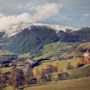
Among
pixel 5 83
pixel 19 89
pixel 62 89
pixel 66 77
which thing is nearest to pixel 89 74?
pixel 66 77

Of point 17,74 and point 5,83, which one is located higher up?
point 17,74

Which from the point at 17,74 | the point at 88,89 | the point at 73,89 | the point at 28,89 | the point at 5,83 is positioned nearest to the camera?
the point at 88,89

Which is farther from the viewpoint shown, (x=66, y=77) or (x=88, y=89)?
(x=66, y=77)

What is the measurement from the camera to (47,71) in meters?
172

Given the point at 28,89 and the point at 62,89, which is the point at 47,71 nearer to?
the point at 28,89

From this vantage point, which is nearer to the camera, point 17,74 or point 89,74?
point 17,74

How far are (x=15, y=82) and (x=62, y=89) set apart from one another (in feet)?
139

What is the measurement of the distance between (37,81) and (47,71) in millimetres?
25526

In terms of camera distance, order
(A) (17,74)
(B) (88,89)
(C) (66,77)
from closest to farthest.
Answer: (B) (88,89)
(A) (17,74)
(C) (66,77)

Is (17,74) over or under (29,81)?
over

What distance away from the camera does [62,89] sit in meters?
96.1

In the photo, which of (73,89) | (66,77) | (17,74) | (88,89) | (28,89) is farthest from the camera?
(66,77)

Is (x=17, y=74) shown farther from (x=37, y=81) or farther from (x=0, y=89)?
(x=37, y=81)

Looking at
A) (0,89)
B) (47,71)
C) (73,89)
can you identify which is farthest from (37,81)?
(73,89)
